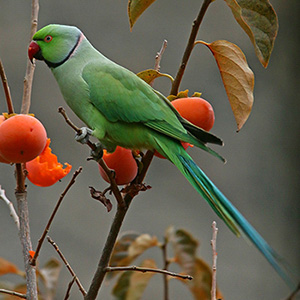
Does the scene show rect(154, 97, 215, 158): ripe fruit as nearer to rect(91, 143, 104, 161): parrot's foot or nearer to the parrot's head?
rect(91, 143, 104, 161): parrot's foot

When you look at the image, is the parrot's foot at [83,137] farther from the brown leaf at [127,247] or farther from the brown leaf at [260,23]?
the brown leaf at [127,247]

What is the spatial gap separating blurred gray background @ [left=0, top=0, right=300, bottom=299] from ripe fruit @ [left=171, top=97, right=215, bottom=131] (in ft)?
4.78

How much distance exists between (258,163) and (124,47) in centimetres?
89

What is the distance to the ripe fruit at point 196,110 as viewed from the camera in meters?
0.77

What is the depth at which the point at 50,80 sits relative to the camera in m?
2.34

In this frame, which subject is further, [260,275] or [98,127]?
[260,275]

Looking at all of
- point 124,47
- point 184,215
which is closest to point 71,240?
point 184,215

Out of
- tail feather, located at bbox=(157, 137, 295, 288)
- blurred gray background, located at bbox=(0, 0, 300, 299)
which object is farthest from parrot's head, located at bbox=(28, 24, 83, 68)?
blurred gray background, located at bbox=(0, 0, 300, 299)

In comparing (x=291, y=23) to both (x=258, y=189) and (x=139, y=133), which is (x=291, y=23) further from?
(x=139, y=133)

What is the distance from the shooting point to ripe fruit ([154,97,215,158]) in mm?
766

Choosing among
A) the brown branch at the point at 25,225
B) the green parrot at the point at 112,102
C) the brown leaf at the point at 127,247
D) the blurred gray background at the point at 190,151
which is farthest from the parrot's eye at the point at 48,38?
the blurred gray background at the point at 190,151

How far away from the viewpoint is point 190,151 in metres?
2.32

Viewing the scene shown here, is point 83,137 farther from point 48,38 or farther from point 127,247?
point 127,247

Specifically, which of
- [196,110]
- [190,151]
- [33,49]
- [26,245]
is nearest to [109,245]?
[26,245]
